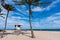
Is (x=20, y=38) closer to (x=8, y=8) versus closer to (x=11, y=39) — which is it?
(x=11, y=39)

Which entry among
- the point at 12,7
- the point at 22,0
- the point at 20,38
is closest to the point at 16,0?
the point at 22,0

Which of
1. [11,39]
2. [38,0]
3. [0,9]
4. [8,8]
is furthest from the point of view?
[8,8]

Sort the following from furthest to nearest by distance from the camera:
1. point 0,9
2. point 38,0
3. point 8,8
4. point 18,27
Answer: point 18,27 → point 8,8 → point 0,9 → point 38,0

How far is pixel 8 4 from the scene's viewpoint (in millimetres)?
27688

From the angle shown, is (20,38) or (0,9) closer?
(20,38)

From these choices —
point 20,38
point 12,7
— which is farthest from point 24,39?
point 12,7

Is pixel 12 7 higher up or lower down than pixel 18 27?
Answer: higher up

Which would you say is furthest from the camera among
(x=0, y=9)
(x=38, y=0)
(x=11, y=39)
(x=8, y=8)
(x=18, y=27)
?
(x=18, y=27)

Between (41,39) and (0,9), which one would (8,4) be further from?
(41,39)

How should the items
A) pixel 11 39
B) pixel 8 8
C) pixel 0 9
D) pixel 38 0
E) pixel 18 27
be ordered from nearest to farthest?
pixel 11 39, pixel 38 0, pixel 0 9, pixel 8 8, pixel 18 27

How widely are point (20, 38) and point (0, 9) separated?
8.35 m

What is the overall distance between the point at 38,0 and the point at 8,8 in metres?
8.81

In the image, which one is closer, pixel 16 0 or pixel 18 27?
pixel 16 0

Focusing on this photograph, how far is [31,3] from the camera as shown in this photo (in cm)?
2109
